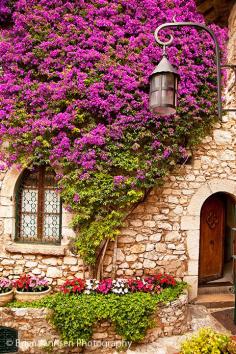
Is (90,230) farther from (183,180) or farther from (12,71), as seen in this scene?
(12,71)

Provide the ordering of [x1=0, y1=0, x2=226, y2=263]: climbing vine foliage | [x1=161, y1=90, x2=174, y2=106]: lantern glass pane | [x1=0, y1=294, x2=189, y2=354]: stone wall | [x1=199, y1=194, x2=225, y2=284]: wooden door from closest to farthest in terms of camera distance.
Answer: [x1=161, y1=90, x2=174, y2=106]: lantern glass pane
[x1=0, y1=294, x2=189, y2=354]: stone wall
[x1=0, y1=0, x2=226, y2=263]: climbing vine foliage
[x1=199, y1=194, x2=225, y2=284]: wooden door

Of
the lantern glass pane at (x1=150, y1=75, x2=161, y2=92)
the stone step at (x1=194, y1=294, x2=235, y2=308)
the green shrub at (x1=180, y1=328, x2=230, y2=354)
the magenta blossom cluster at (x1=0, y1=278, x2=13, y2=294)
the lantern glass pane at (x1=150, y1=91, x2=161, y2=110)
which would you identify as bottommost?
the stone step at (x1=194, y1=294, x2=235, y2=308)

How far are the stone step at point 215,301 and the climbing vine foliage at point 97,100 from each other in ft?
7.87

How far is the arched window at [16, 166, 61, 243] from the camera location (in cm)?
551

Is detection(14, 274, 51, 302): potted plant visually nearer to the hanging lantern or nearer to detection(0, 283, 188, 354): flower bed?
detection(0, 283, 188, 354): flower bed

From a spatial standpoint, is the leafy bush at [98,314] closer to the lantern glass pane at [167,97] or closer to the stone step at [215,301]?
the stone step at [215,301]

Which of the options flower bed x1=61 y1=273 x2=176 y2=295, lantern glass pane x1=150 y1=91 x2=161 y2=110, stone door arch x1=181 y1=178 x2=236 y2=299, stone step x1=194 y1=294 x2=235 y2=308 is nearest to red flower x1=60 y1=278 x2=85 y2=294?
flower bed x1=61 y1=273 x2=176 y2=295

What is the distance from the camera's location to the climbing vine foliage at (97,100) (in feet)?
16.5

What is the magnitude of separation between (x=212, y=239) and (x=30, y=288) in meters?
4.01

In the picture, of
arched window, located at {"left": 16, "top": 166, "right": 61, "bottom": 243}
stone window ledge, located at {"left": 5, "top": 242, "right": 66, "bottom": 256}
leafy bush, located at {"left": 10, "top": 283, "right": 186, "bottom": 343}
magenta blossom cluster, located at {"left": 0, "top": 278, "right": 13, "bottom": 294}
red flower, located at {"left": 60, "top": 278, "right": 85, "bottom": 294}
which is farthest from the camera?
arched window, located at {"left": 16, "top": 166, "right": 61, "bottom": 243}

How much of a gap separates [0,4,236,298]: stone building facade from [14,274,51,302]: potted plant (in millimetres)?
175

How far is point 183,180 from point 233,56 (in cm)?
283

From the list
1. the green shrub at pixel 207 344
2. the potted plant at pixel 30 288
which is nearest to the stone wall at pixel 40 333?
the potted plant at pixel 30 288

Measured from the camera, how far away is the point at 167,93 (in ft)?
10.2
